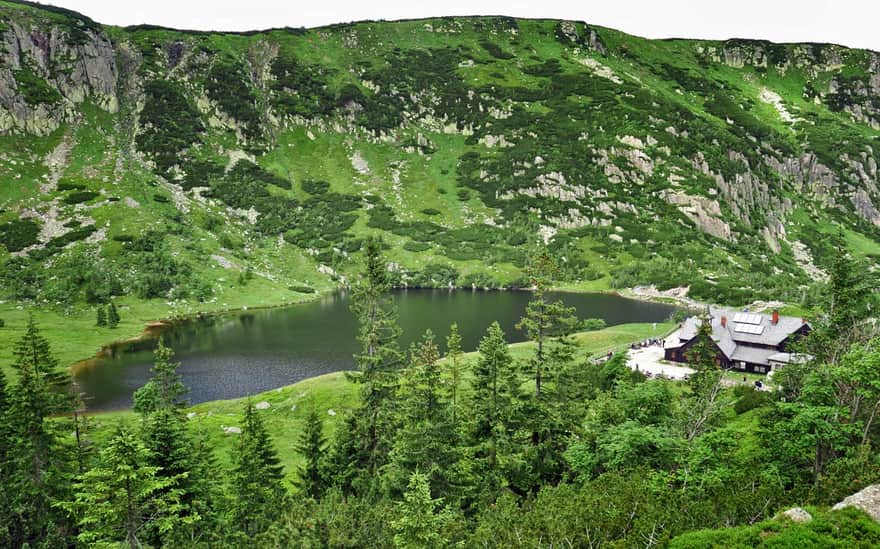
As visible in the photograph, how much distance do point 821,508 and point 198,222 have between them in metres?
206

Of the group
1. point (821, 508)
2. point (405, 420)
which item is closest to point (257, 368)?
point (405, 420)

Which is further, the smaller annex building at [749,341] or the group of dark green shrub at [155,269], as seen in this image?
the group of dark green shrub at [155,269]

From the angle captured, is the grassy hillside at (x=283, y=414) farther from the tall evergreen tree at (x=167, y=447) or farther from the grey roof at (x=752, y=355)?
the grey roof at (x=752, y=355)

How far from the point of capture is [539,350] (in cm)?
3712

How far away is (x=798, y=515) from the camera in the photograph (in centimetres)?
1681

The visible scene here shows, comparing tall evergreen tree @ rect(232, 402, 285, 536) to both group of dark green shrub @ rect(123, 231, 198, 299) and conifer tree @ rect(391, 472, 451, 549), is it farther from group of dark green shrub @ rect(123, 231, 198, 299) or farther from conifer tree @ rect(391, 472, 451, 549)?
group of dark green shrub @ rect(123, 231, 198, 299)

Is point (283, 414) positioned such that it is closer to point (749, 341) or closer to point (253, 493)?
point (253, 493)

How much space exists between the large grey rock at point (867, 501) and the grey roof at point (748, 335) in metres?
57.1

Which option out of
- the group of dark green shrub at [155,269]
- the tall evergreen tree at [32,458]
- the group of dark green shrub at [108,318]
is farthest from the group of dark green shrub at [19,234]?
the tall evergreen tree at [32,458]

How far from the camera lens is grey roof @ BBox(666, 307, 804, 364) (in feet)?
236

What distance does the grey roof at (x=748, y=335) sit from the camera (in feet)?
236

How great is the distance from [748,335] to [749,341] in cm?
116

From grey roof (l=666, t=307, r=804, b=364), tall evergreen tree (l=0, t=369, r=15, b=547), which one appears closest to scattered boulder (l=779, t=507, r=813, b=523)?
tall evergreen tree (l=0, t=369, r=15, b=547)

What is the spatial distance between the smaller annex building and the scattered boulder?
58.2 metres
